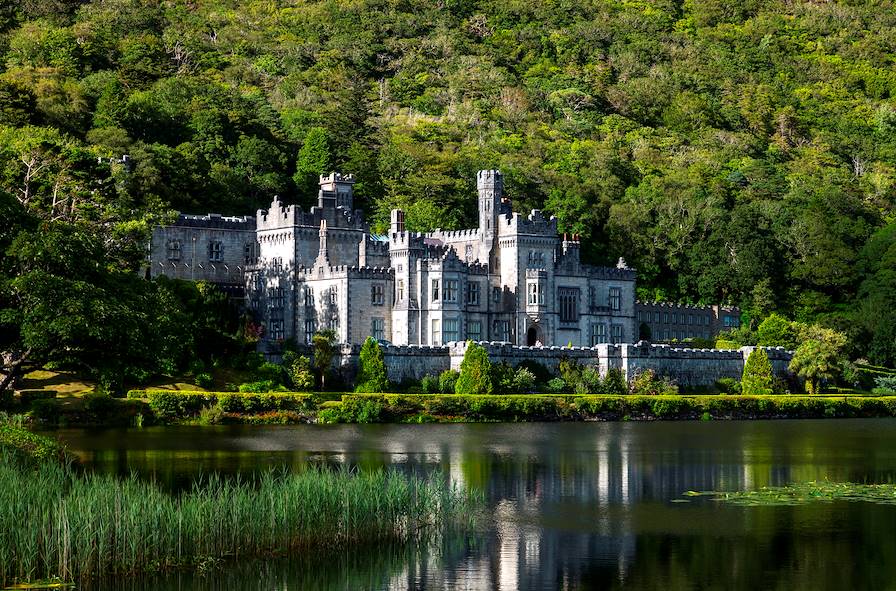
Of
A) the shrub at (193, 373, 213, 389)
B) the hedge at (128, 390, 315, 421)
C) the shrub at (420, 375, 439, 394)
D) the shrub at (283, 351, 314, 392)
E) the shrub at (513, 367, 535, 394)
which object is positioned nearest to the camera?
the hedge at (128, 390, 315, 421)

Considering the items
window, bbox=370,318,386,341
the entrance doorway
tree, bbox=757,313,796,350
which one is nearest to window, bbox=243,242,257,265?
window, bbox=370,318,386,341

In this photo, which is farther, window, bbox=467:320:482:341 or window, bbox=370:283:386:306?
window, bbox=467:320:482:341

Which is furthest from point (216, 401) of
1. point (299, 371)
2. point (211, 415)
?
point (299, 371)

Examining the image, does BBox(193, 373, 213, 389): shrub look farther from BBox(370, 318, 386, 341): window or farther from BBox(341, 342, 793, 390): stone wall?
BBox(370, 318, 386, 341): window

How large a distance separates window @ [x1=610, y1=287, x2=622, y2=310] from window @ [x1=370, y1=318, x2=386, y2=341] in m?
17.4

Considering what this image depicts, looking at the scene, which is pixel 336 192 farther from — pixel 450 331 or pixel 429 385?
pixel 429 385

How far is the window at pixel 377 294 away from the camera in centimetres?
8619

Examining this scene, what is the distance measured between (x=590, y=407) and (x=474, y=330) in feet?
51.7

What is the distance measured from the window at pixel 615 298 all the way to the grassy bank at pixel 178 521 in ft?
204

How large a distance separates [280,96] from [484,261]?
57.1 metres

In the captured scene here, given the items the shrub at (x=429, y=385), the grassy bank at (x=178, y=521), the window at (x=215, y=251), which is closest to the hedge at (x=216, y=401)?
the shrub at (x=429, y=385)

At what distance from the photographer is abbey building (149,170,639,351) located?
283 feet

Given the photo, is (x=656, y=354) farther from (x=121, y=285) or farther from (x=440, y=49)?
(x=440, y=49)

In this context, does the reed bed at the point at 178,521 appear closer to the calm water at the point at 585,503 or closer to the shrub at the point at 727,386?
the calm water at the point at 585,503
